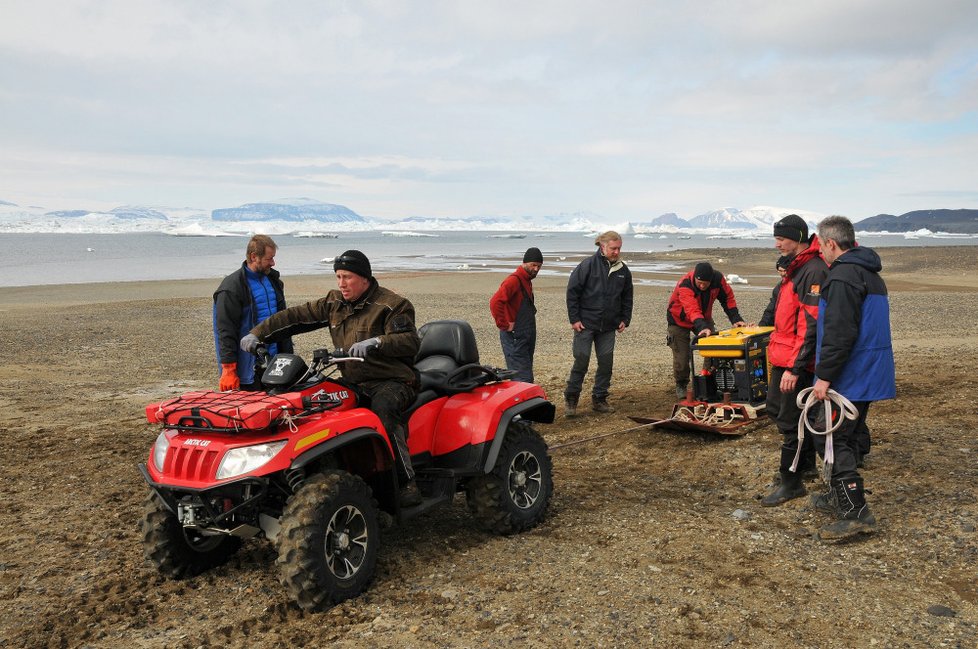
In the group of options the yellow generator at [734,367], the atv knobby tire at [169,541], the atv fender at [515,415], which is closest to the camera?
the atv knobby tire at [169,541]

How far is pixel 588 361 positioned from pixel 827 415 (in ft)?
13.6

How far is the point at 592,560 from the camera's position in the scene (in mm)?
4570

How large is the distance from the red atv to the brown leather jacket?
0.19 metres

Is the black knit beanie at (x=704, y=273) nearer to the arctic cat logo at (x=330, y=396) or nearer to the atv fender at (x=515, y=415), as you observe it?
the atv fender at (x=515, y=415)

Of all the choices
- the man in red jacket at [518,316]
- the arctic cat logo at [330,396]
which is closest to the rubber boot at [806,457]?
the arctic cat logo at [330,396]

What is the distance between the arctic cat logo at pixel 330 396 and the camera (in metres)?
4.27

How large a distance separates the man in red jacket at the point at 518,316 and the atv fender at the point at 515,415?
9.36 feet

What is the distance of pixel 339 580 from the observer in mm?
4012

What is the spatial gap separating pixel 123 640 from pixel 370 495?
4.58 ft

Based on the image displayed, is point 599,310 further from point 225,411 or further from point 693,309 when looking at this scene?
point 225,411

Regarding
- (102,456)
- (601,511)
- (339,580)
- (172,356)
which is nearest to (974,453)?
(601,511)

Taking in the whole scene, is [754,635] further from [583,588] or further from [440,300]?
[440,300]

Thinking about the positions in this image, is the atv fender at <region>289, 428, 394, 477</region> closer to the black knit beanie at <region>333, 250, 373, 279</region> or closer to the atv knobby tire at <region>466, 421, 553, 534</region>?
the atv knobby tire at <region>466, 421, 553, 534</region>

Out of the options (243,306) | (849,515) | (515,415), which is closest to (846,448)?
(849,515)
